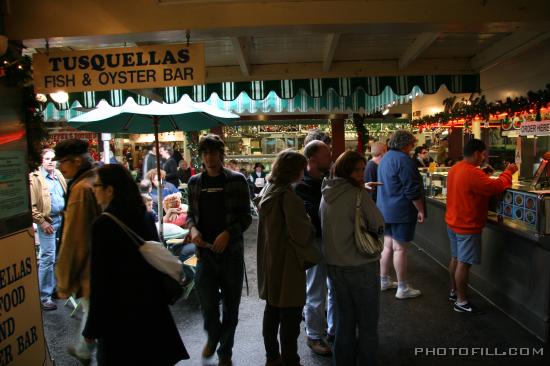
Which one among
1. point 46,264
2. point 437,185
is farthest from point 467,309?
point 46,264

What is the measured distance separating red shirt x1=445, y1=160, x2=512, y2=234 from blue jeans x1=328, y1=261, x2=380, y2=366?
173cm

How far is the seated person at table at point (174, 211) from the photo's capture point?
18.5ft

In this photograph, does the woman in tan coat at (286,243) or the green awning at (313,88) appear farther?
the green awning at (313,88)

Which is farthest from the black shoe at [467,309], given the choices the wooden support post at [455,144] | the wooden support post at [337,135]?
the wooden support post at [337,135]

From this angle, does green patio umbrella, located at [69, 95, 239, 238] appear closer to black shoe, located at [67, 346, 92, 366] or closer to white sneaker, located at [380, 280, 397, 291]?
Result: black shoe, located at [67, 346, 92, 366]

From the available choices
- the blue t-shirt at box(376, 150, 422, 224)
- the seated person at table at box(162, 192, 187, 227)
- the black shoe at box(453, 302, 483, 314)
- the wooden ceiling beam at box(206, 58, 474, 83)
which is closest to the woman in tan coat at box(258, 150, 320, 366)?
the blue t-shirt at box(376, 150, 422, 224)

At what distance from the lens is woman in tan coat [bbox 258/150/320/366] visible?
2.79m

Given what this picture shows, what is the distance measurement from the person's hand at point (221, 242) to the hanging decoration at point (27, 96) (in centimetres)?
154

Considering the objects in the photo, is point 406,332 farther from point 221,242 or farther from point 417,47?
point 417,47

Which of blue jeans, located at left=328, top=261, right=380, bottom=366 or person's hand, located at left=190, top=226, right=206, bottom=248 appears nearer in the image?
blue jeans, located at left=328, top=261, right=380, bottom=366

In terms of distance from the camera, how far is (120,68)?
3.36 metres

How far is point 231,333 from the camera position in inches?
127

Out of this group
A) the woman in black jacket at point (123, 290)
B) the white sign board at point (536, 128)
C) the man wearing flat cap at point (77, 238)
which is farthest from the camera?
the white sign board at point (536, 128)

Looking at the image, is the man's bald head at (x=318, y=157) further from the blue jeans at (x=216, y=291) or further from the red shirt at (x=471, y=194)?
the red shirt at (x=471, y=194)
